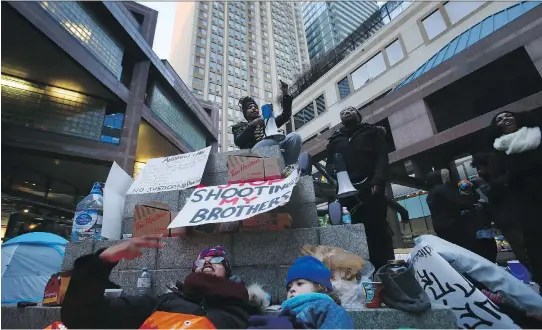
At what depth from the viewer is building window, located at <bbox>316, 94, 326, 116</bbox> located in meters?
26.6

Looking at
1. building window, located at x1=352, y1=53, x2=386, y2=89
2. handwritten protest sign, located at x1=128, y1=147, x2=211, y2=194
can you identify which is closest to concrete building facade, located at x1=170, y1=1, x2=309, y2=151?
building window, located at x1=352, y1=53, x2=386, y2=89

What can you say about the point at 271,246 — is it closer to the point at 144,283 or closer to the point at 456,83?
the point at 144,283

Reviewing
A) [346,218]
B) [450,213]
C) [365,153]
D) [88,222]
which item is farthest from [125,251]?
[450,213]

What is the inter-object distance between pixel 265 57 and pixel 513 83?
6390 centimetres

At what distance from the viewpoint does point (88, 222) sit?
3746 millimetres

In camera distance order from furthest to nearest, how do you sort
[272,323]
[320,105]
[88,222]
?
1. [320,105]
2. [88,222]
3. [272,323]

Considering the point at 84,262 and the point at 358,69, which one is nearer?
the point at 84,262

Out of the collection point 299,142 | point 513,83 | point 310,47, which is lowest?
point 299,142

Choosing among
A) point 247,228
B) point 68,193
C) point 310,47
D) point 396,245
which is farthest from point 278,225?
point 310,47

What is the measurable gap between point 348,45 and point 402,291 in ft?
100

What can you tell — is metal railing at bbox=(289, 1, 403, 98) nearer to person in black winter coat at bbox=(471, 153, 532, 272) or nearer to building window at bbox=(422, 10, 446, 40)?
building window at bbox=(422, 10, 446, 40)

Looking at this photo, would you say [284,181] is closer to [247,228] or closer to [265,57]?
[247,228]

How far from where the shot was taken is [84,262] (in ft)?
5.68

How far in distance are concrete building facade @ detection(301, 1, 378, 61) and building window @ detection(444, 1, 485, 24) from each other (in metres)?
61.8
